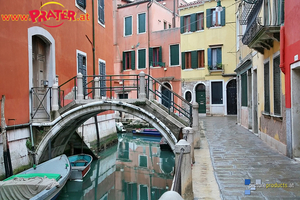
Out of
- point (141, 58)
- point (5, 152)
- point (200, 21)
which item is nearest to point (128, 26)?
point (141, 58)

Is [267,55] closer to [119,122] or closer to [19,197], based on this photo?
[19,197]

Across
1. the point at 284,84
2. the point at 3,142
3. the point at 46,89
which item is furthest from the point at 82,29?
the point at 284,84

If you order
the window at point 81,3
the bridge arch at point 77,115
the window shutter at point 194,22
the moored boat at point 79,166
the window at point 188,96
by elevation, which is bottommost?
the moored boat at point 79,166

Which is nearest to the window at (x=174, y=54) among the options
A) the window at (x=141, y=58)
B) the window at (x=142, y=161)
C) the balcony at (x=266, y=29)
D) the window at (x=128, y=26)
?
the window at (x=141, y=58)

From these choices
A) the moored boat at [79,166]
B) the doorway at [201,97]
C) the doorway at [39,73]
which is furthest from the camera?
the doorway at [201,97]

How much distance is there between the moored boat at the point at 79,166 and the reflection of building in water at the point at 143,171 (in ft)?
4.17

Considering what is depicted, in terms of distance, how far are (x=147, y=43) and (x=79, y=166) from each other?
16.2m

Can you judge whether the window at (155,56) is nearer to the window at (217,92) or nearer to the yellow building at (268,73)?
the window at (217,92)

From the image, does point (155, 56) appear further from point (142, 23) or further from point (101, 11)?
point (101, 11)

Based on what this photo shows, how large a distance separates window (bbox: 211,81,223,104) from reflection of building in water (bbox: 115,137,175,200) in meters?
6.16

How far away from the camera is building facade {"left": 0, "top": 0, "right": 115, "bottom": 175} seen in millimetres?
8578

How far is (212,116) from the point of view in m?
21.4

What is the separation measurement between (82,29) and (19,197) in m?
8.26

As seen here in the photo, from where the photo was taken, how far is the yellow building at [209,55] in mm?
21281
